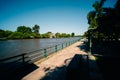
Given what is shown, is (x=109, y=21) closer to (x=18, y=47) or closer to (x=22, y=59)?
(x=22, y=59)

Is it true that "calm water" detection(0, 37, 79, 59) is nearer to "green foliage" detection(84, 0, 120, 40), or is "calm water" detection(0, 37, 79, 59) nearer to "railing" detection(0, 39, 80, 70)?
"railing" detection(0, 39, 80, 70)

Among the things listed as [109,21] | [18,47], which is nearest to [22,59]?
[109,21]

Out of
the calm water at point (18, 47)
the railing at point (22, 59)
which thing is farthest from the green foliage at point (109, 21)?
the calm water at point (18, 47)

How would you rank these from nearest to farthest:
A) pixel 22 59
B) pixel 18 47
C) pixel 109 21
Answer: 1. pixel 22 59
2. pixel 109 21
3. pixel 18 47

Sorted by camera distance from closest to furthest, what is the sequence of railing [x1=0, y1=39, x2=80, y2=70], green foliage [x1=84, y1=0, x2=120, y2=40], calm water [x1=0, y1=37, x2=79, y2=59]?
railing [x1=0, y1=39, x2=80, y2=70] → green foliage [x1=84, y1=0, x2=120, y2=40] → calm water [x1=0, y1=37, x2=79, y2=59]

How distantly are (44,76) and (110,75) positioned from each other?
396 centimetres

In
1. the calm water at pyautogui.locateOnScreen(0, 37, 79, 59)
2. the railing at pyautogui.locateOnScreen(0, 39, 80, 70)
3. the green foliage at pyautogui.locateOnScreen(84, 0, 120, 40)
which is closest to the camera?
the railing at pyautogui.locateOnScreen(0, 39, 80, 70)

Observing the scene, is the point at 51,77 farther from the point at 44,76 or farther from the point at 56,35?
the point at 56,35

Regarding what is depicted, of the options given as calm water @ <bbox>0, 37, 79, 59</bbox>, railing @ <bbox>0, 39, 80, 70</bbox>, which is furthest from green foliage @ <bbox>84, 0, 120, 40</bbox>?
calm water @ <bbox>0, 37, 79, 59</bbox>

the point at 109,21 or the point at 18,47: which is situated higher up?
the point at 109,21

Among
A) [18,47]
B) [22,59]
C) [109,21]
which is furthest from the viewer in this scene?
[18,47]

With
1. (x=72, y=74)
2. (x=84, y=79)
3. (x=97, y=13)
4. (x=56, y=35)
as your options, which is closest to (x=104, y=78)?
(x=84, y=79)

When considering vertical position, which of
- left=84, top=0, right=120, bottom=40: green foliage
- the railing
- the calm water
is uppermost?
left=84, top=0, right=120, bottom=40: green foliage

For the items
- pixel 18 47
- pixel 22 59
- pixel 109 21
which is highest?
pixel 109 21
